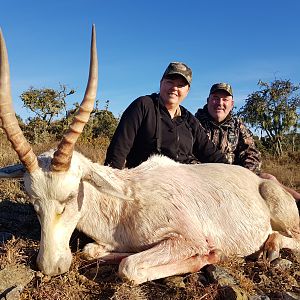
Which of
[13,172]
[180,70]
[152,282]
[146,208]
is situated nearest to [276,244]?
[146,208]

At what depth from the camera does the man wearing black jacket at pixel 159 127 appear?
5980 mm

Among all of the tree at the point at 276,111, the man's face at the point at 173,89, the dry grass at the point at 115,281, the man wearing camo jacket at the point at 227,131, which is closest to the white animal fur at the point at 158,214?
the dry grass at the point at 115,281

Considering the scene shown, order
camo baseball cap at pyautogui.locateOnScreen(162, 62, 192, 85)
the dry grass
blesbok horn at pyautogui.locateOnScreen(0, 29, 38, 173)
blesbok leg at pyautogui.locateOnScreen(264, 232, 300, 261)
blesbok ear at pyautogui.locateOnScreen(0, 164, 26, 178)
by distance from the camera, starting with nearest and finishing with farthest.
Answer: blesbok horn at pyautogui.locateOnScreen(0, 29, 38, 173), the dry grass, blesbok ear at pyautogui.locateOnScreen(0, 164, 26, 178), blesbok leg at pyautogui.locateOnScreen(264, 232, 300, 261), camo baseball cap at pyautogui.locateOnScreen(162, 62, 192, 85)

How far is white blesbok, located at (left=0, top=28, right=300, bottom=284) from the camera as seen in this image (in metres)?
3.73

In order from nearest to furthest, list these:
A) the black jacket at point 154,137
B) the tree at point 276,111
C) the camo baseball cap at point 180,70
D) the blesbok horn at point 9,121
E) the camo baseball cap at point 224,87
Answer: the blesbok horn at point 9,121 → the black jacket at point 154,137 → the camo baseball cap at point 180,70 → the camo baseball cap at point 224,87 → the tree at point 276,111

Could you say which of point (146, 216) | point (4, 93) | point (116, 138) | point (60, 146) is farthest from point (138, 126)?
point (4, 93)

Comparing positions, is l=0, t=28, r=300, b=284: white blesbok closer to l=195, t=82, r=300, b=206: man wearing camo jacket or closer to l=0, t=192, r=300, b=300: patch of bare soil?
l=0, t=192, r=300, b=300: patch of bare soil

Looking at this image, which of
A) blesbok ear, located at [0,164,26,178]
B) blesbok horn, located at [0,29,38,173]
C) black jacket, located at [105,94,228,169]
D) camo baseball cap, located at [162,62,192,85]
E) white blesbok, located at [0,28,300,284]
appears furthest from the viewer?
camo baseball cap, located at [162,62,192,85]

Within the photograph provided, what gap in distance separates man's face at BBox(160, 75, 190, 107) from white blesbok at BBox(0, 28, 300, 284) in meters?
1.42

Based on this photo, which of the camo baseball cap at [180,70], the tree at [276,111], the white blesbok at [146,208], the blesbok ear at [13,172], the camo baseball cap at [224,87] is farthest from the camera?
the tree at [276,111]

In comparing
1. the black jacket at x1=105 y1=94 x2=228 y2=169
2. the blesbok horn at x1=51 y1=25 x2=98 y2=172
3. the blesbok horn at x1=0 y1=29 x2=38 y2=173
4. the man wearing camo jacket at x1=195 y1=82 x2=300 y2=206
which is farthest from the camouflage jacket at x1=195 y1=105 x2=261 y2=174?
the blesbok horn at x1=0 y1=29 x2=38 y2=173

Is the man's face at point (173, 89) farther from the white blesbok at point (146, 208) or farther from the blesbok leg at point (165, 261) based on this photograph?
the blesbok leg at point (165, 261)

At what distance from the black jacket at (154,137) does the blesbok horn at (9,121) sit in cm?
202

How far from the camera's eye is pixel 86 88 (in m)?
3.71
